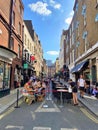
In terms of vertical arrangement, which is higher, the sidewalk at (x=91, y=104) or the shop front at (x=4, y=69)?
the shop front at (x=4, y=69)

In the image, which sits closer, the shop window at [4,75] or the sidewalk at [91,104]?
the sidewalk at [91,104]

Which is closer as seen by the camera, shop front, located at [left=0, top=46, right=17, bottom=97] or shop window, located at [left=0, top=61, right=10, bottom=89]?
shop front, located at [left=0, top=46, right=17, bottom=97]

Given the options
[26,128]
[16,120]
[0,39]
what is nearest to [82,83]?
[0,39]

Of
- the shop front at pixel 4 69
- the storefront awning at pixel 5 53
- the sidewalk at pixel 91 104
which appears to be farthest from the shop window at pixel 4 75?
the sidewalk at pixel 91 104

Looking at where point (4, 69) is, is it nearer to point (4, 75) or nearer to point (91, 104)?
point (4, 75)

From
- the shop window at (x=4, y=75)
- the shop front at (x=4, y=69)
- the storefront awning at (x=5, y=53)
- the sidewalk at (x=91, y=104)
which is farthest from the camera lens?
the shop window at (x=4, y=75)

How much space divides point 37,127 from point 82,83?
10.1 meters

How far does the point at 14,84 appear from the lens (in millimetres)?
26219

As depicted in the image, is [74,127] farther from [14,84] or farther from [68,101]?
[14,84]

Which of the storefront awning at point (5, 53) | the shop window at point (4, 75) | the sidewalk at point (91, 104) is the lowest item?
the sidewalk at point (91, 104)

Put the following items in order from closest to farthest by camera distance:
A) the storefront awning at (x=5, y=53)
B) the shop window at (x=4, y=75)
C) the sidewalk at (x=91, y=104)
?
1. the sidewalk at (x=91, y=104)
2. the storefront awning at (x=5, y=53)
3. the shop window at (x=4, y=75)

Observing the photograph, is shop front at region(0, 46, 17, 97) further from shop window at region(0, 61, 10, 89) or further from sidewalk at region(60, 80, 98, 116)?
sidewalk at region(60, 80, 98, 116)

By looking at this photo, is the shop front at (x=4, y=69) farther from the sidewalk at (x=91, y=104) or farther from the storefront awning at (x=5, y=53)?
the sidewalk at (x=91, y=104)

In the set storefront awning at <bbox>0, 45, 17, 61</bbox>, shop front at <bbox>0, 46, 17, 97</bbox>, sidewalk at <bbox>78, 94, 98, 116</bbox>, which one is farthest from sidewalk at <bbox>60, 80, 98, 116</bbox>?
storefront awning at <bbox>0, 45, 17, 61</bbox>
